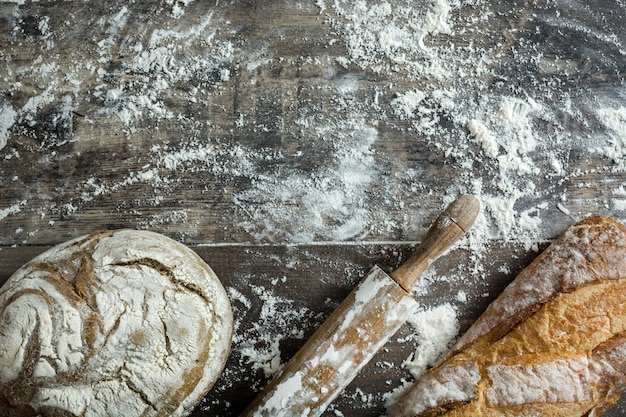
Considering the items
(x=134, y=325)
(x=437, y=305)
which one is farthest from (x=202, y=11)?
(x=437, y=305)

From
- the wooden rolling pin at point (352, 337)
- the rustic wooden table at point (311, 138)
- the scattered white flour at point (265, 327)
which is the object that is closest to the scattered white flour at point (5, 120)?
the rustic wooden table at point (311, 138)

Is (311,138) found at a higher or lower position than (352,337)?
higher

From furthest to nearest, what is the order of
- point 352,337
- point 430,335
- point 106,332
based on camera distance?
1. point 430,335
2. point 352,337
3. point 106,332

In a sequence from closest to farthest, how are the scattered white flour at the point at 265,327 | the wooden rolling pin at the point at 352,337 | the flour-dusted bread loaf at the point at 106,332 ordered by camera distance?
1. the flour-dusted bread loaf at the point at 106,332
2. the wooden rolling pin at the point at 352,337
3. the scattered white flour at the point at 265,327

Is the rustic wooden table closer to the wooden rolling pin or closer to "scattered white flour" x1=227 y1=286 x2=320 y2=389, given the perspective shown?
"scattered white flour" x1=227 y1=286 x2=320 y2=389

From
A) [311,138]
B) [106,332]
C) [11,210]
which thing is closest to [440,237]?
[311,138]

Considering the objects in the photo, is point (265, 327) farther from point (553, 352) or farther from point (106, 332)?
point (553, 352)

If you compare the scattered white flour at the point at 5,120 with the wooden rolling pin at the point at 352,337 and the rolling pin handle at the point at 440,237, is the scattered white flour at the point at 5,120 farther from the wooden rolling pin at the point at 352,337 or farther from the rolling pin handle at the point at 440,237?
the rolling pin handle at the point at 440,237

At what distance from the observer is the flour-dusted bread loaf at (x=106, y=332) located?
1160 millimetres

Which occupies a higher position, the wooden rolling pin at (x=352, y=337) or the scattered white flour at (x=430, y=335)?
the wooden rolling pin at (x=352, y=337)

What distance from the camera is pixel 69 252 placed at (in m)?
1.25

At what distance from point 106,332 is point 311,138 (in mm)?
749

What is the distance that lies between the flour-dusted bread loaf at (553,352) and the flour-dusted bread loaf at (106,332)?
579 mm

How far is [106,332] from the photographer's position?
3.85 ft
